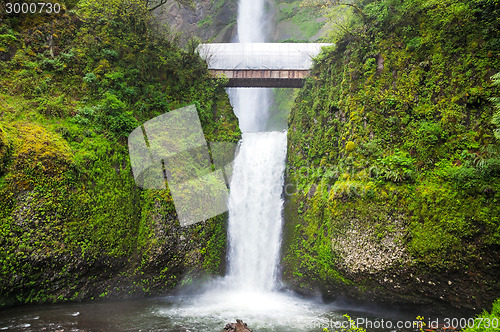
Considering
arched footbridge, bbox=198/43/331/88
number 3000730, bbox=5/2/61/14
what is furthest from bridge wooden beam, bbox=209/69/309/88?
number 3000730, bbox=5/2/61/14

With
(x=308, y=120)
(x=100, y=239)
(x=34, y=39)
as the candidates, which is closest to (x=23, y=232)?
(x=100, y=239)

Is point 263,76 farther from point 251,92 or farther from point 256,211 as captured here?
point 251,92

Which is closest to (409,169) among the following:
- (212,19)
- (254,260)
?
(254,260)

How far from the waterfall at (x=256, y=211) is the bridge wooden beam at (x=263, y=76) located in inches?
134

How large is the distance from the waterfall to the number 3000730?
1119 cm

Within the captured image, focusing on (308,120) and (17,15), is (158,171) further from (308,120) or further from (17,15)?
(17,15)

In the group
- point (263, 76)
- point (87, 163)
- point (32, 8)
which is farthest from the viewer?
point (263, 76)

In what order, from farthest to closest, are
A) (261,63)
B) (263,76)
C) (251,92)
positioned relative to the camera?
(251,92) → (261,63) → (263,76)

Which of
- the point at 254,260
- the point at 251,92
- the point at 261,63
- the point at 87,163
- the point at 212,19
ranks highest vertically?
the point at 212,19

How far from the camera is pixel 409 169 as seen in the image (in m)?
8.59

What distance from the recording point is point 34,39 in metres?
11.5

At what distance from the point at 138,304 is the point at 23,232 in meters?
4.28

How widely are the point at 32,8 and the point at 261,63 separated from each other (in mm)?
11413

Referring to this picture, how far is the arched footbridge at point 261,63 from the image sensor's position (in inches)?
640
